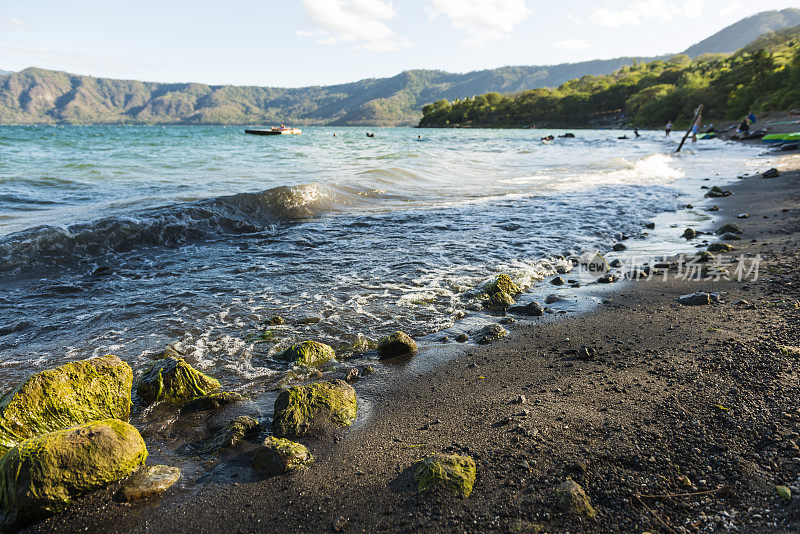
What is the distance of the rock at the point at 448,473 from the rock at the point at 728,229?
10083 mm

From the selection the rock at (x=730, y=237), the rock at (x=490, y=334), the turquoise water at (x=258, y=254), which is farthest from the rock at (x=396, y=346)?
the rock at (x=730, y=237)

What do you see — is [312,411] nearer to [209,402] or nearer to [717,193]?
[209,402]

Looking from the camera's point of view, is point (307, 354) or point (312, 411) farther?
point (307, 354)

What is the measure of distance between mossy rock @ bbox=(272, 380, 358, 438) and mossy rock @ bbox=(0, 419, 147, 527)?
107 centimetres

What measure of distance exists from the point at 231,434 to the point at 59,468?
1.11 meters

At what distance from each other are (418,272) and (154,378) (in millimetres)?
4619

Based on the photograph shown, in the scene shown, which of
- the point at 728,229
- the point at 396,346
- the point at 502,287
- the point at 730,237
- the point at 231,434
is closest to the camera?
the point at 231,434

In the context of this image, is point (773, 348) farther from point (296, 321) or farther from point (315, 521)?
point (296, 321)

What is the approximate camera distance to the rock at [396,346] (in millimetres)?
4781

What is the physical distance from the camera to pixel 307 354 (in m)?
4.66

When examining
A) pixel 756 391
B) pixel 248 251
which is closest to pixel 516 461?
pixel 756 391

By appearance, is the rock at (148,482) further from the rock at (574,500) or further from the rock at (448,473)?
the rock at (574,500)

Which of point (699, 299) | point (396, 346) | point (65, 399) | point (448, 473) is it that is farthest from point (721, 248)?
point (65, 399)

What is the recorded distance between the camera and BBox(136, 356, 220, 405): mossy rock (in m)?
3.95
